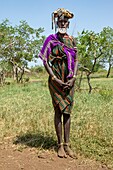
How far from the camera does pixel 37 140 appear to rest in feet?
13.6

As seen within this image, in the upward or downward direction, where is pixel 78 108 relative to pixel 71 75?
downward

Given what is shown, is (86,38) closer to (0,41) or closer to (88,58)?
(88,58)

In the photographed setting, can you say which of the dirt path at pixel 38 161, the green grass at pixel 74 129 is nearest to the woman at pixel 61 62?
the dirt path at pixel 38 161

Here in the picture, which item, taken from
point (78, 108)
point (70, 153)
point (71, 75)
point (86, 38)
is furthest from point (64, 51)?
point (86, 38)

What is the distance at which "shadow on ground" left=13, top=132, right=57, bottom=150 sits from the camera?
396cm

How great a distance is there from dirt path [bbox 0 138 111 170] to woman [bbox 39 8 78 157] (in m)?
0.15

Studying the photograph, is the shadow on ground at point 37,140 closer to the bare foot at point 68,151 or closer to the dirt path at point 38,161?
the dirt path at point 38,161

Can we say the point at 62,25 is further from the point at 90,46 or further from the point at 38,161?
the point at 90,46

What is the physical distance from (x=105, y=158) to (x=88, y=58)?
8.85m

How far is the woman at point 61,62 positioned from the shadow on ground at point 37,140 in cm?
40

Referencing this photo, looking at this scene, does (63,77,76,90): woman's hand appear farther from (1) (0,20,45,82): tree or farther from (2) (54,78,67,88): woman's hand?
(1) (0,20,45,82): tree

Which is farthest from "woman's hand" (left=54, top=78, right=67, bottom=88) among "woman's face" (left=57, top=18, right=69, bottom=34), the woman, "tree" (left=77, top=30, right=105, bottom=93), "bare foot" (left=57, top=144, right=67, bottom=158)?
"tree" (left=77, top=30, right=105, bottom=93)

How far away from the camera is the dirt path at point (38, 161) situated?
3254 millimetres

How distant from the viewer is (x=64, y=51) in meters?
3.52
